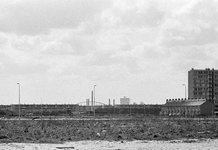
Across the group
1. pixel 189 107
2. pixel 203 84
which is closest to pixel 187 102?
pixel 189 107

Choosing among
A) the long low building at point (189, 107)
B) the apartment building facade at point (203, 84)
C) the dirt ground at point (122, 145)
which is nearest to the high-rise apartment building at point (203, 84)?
the apartment building facade at point (203, 84)

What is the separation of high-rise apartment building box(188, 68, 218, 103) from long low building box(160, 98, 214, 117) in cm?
1790

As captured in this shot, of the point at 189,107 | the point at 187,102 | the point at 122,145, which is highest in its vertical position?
the point at 122,145

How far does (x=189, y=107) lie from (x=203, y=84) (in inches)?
1688

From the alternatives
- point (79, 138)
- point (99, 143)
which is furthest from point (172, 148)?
point (79, 138)

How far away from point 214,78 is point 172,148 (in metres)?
159

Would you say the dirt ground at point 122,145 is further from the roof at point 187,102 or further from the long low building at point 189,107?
the roof at point 187,102

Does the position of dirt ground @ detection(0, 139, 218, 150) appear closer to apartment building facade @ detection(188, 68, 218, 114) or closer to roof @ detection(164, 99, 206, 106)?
roof @ detection(164, 99, 206, 106)

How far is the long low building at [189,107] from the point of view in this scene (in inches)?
5260

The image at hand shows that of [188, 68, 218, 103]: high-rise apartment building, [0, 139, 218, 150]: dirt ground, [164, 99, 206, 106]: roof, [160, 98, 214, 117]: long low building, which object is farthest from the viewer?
[188, 68, 218, 103]: high-rise apartment building

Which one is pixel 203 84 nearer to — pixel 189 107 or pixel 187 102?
pixel 187 102

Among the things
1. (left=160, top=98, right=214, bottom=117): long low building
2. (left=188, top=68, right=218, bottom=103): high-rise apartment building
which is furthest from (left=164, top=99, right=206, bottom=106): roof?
(left=188, top=68, right=218, bottom=103): high-rise apartment building

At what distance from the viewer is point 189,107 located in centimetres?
14088

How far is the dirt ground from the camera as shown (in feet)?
94.3
